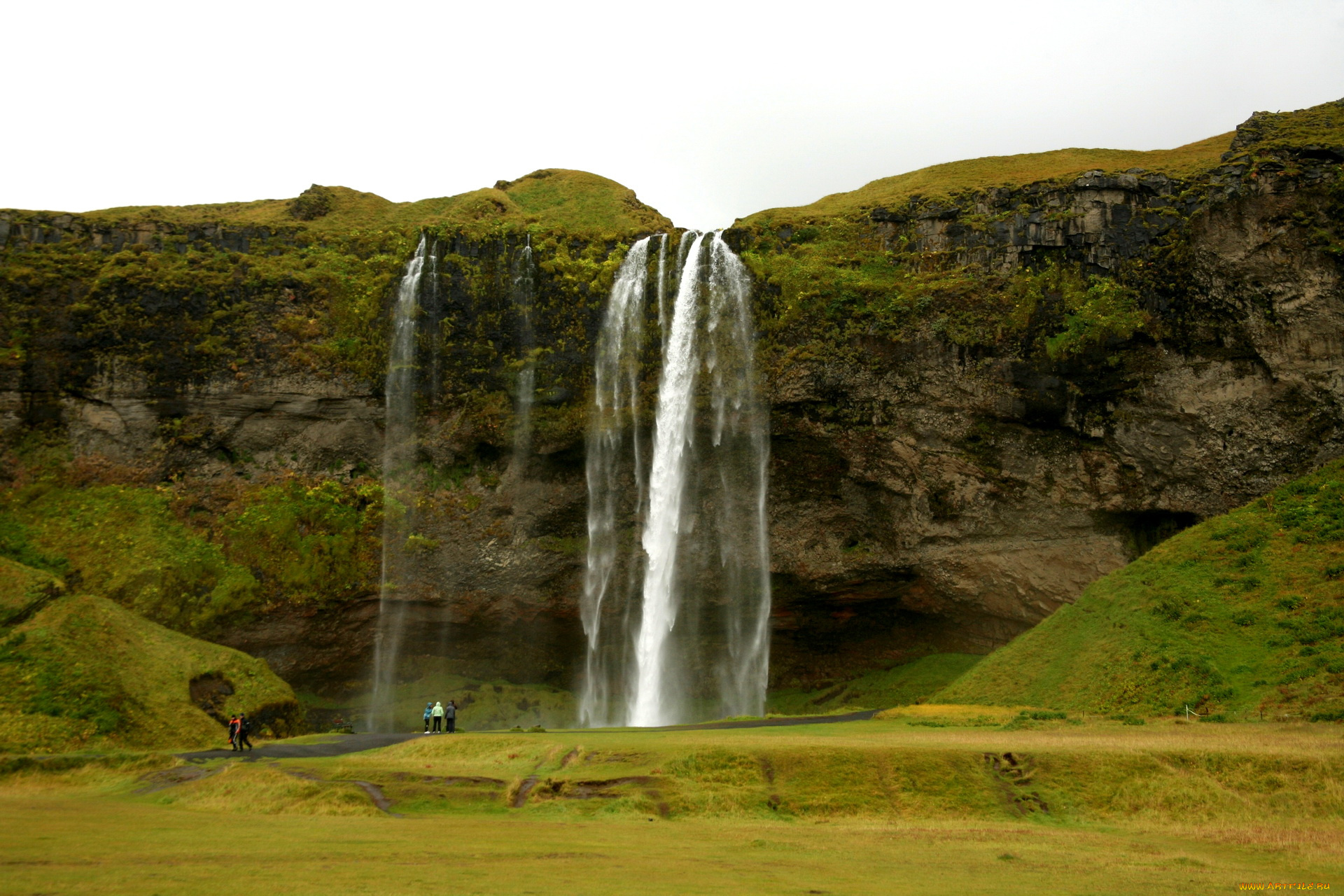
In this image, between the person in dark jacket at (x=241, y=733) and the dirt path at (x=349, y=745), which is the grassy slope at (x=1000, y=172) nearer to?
the dirt path at (x=349, y=745)

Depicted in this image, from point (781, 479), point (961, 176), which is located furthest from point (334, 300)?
point (961, 176)

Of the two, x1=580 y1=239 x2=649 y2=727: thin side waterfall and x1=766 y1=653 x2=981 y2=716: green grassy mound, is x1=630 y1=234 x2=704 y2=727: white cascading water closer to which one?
x1=580 y1=239 x2=649 y2=727: thin side waterfall

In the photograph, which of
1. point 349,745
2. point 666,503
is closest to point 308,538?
point 666,503

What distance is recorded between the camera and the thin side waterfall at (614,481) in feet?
153

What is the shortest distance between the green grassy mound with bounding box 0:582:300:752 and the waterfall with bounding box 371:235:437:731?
8.02 meters

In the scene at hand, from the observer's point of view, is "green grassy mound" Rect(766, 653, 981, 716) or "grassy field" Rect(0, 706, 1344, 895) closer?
"grassy field" Rect(0, 706, 1344, 895)

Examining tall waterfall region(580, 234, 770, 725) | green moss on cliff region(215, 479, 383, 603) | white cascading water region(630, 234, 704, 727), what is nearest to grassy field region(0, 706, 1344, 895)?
white cascading water region(630, 234, 704, 727)

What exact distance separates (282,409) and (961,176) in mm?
36721

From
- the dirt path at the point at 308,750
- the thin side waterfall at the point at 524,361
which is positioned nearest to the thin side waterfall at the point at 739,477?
the thin side waterfall at the point at 524,361

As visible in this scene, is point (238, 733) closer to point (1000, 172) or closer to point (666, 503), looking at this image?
point (666, 503)

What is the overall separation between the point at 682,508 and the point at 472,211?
2404 centimetres

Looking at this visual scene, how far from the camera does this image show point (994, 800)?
1792 centimetres

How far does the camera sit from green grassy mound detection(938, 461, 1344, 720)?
2692 cm

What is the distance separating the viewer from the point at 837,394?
4412 centimetres
